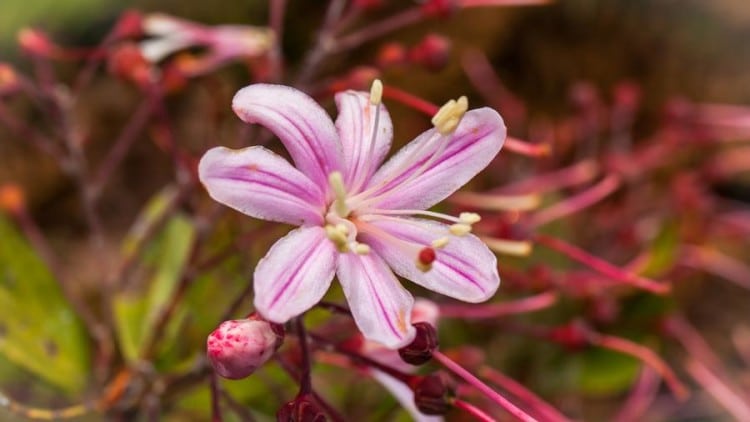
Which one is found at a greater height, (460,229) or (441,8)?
(441,8)

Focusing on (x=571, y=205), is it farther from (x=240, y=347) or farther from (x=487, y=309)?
(x=240, y=347)

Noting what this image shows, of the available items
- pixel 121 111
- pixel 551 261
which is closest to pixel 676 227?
pixel 551 261

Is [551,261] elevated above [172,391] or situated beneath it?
elevated above

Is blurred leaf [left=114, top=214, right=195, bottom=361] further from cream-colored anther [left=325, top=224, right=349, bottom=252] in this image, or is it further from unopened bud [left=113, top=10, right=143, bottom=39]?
cream-colored anther [left=325, top=224, right=349, bottom=252]

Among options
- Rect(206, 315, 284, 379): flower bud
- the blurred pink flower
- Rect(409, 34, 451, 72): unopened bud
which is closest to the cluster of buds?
Rect(409, 34, 451, 72): unopened bud

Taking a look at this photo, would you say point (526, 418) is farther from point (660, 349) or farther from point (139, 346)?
point (660, 349)

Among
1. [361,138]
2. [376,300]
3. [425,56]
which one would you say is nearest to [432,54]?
[425,56]
